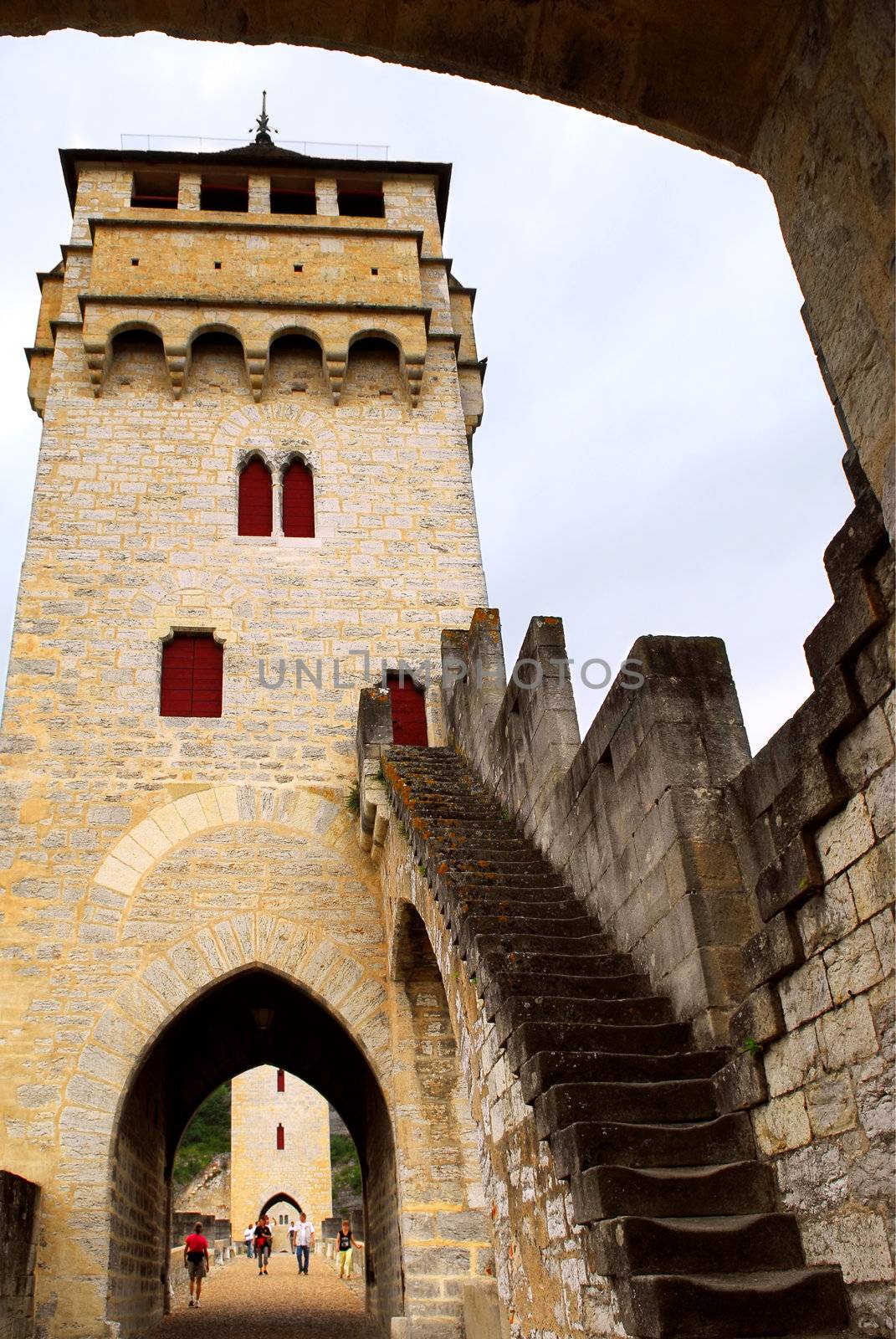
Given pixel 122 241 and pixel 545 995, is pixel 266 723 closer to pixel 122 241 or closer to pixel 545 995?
pixel 545 995

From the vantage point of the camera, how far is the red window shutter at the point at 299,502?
1164 cm

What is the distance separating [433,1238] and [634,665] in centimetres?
567

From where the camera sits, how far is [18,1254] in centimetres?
734

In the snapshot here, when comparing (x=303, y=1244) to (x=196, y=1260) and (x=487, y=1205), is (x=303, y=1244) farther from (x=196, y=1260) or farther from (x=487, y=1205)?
(x=487, y=1205)

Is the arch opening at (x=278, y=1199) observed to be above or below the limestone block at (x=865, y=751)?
above

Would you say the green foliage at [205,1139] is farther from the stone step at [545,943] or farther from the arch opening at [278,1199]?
the stone step at [545,943]

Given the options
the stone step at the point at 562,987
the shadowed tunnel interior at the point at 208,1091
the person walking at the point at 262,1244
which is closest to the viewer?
the stone step at the point at 562,987

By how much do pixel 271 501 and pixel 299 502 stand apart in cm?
30

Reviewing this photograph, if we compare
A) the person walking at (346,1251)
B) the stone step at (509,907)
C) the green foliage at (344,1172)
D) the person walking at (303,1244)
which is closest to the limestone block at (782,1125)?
the stone step at (509,907)

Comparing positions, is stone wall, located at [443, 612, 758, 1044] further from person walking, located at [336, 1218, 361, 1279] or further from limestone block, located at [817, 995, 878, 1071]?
person walking, located at [336, 1218, 361, 1279]

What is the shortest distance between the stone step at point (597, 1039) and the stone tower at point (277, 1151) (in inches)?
980

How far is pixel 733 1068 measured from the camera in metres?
3.84

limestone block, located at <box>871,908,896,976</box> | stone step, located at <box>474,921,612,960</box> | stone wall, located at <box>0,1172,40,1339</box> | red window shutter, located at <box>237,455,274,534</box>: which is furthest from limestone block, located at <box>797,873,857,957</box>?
red window shutter, located at <box>237,455,274,534</box>

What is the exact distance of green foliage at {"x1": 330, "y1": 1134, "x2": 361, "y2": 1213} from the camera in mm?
32656
